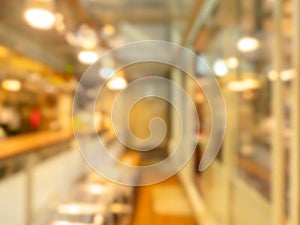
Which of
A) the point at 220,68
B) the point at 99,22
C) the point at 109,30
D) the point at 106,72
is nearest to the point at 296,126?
the point at 220,68

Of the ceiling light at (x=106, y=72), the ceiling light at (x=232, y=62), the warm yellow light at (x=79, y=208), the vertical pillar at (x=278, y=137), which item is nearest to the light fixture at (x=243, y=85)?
the ceiling light at (x=232, y=62)

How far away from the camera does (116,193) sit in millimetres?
3781

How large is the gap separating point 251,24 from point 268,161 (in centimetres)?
93

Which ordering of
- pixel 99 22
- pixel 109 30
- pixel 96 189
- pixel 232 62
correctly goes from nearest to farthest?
pixel 232 62
pixel 96 189
pixel 99 22
pixel 109 30

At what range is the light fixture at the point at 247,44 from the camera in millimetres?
1872

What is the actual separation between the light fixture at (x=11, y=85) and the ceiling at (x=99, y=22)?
486 millimetres

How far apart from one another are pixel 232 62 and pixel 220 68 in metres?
0.41

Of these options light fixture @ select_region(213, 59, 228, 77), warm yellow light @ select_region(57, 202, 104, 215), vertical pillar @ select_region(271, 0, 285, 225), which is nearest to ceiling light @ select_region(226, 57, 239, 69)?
light fixture @ select_region(213, 59, 228, 77)

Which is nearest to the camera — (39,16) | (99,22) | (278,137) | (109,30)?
(278,137)

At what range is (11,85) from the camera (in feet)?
15.3

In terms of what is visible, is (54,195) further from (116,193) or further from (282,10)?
(282,10)

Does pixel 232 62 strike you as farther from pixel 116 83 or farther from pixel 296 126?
pixel 116 83

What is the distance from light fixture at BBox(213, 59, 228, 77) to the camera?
2532 mm

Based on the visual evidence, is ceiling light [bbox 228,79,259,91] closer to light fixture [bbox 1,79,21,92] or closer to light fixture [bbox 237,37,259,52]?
light fixture [bbox 237,37,259,52]
